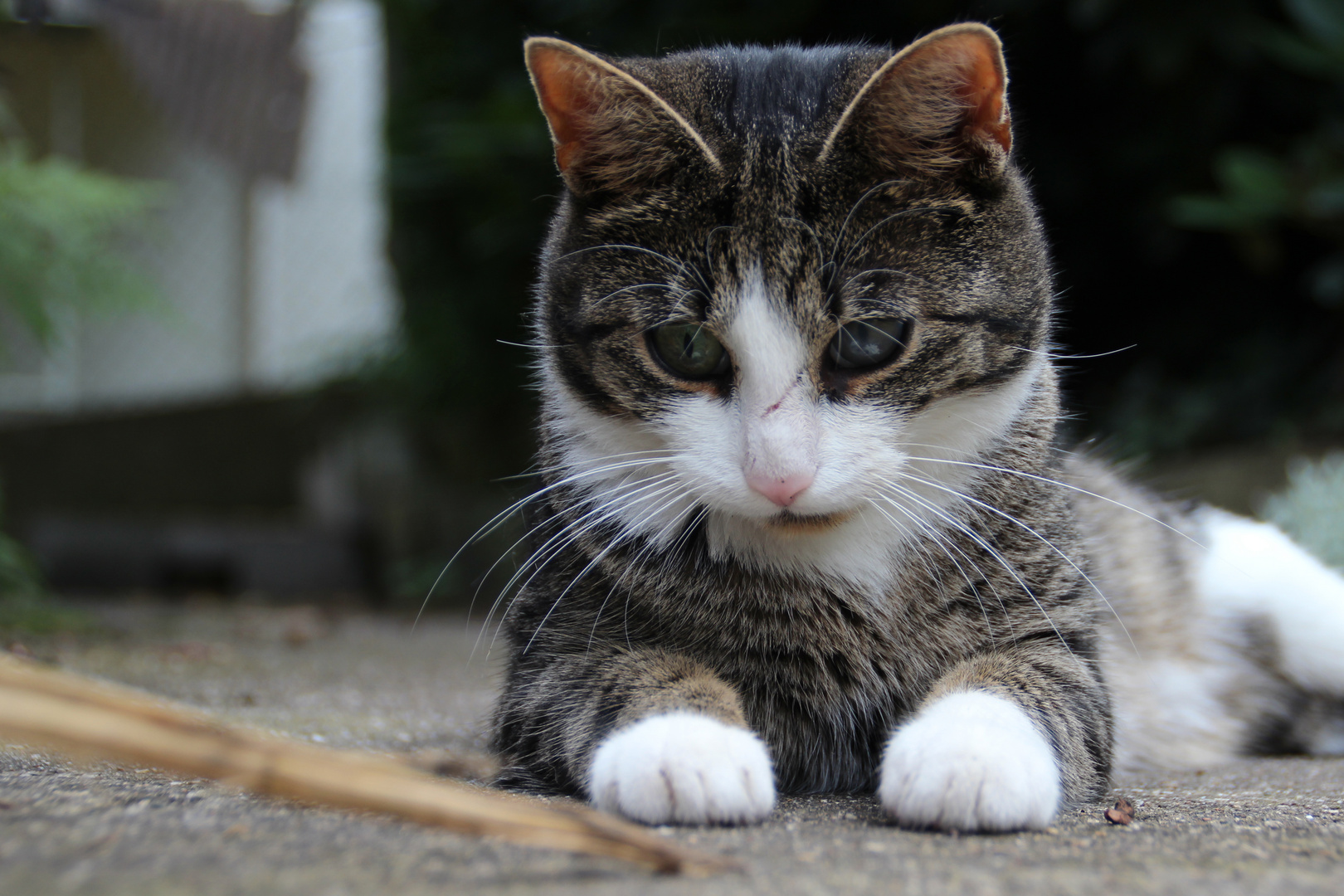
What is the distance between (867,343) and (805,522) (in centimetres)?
23

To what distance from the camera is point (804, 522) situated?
1.30 m

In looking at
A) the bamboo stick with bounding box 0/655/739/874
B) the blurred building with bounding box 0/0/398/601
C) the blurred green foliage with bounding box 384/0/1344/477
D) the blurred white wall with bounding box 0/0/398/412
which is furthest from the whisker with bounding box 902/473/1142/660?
the blurred white wall with bounding box 0/0/398/412

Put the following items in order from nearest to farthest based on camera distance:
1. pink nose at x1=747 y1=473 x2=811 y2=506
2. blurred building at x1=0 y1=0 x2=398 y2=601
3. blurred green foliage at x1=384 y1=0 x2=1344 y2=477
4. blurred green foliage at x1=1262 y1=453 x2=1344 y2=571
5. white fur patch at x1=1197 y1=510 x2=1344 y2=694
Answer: pink nose at x1=747 y1=473 x2=811 y2=506
white fur patch at x1=1197 y1=510 x2=1344 y2=694
blurred green foliage at x1=1262 y1=453 x2=1344 y2=571
blurred green foliage at x1=384 y1=0 x2=1344 y2=477
blurred building at x1=0 y1=0 x2=398 y2=601

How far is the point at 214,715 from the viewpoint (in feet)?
5.57

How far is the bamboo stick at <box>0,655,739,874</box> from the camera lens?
2.59ft

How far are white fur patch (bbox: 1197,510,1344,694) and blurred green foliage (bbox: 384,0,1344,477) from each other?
1000mm

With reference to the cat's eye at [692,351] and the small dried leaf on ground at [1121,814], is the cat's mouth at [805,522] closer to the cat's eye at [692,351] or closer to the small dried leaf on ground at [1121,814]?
the cat's eye at [692,351]

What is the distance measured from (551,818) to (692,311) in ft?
2.12

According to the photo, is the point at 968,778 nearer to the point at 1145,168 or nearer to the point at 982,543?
the point at 982,543

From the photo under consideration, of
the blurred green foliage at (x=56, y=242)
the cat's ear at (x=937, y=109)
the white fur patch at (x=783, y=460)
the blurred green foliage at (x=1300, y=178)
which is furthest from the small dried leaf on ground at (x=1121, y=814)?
the blurred green foliage at (x=56, y=242)

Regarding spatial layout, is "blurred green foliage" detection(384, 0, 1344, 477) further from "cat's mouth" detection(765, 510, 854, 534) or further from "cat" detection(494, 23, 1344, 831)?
"cat's mouth" detection(765, 510, 854, 534)

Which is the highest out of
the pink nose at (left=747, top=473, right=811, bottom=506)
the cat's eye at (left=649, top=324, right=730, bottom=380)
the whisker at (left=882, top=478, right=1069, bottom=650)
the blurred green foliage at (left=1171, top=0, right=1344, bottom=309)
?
the blurred green foliage at (left=1171, top=0, right=1344, bottom=309)

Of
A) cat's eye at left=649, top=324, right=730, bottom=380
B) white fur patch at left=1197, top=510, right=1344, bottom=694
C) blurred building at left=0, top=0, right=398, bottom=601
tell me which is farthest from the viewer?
blurred building at left=0, top=0, right=398, bottom=601

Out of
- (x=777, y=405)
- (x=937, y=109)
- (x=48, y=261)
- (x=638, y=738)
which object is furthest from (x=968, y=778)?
(x=48, y=261)
